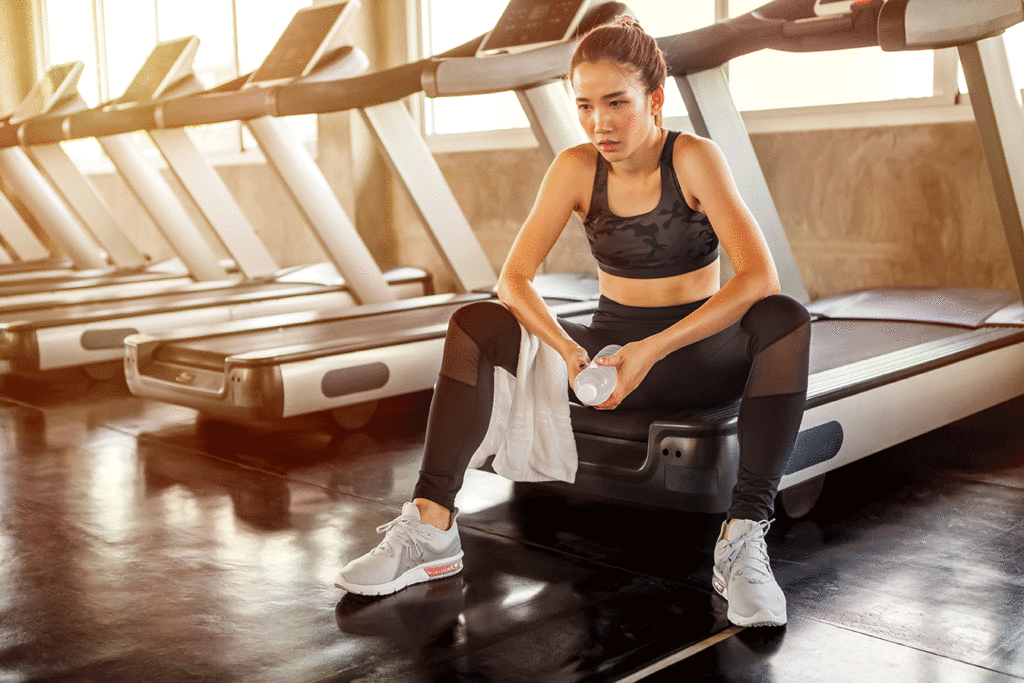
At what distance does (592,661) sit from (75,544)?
1.25 meters

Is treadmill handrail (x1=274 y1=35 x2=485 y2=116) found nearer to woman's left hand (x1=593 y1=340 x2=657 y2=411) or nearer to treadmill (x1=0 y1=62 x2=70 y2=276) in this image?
woman's left hand (x1=593 y1=340 x2=657 y2=411)

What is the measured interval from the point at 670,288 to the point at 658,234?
12cm

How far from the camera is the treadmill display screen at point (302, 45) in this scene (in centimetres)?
445

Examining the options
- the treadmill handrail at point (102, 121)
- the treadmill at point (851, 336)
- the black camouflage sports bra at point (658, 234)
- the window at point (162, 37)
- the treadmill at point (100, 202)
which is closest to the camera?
the black camouflage sports bra at point (658, 234)

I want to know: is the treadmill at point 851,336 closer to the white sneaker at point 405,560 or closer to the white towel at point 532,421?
the white towel at point 532,421

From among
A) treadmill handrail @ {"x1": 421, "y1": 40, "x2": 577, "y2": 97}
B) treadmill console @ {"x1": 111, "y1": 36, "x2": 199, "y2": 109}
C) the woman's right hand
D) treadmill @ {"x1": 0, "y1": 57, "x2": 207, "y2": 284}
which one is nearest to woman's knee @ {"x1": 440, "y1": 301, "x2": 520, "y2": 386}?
the woman's right hand

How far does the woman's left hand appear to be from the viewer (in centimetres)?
182

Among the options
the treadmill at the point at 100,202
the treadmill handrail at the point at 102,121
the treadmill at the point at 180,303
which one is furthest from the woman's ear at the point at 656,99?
the treadmill at the point at 100,202

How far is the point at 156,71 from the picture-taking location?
5863 millimetres

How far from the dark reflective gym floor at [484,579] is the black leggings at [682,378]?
23 centimetres

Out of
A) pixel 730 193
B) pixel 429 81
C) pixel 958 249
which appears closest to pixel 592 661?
pixel 730 193

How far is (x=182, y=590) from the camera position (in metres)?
1.89

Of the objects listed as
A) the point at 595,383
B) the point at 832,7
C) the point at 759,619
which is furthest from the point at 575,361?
the point at 832,7

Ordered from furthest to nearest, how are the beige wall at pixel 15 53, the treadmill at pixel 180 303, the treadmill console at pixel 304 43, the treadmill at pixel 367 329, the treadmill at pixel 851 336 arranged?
1. the beige wall at pixel 15 53
2. the treadmill console at pixel 304 43
3. the treadmill at pixel 180 303
4. the treadmill at pixel 367 329
5. the treadmill at pixel 851 336
